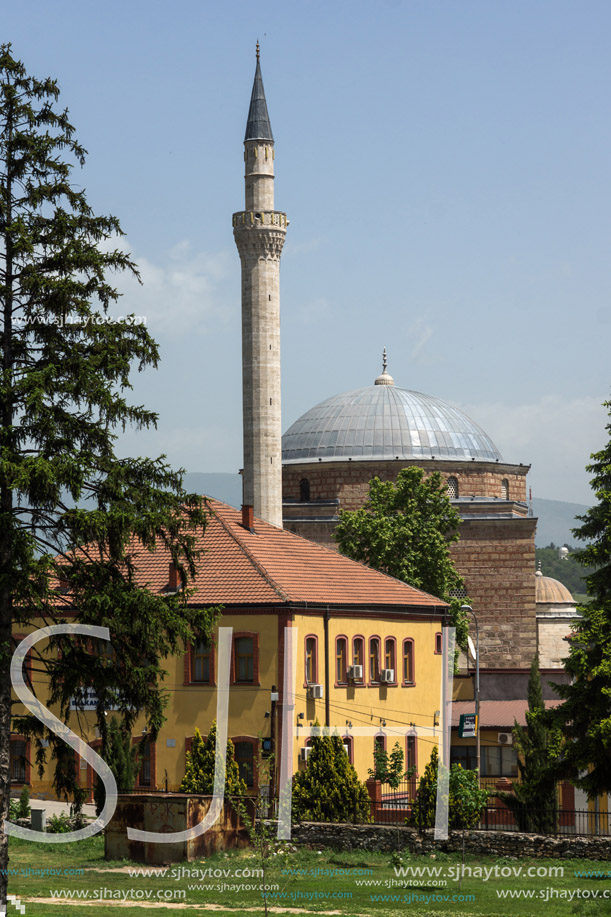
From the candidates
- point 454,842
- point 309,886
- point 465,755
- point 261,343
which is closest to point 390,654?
point 465,755

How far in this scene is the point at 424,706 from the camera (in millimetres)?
36969

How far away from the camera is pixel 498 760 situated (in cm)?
4306

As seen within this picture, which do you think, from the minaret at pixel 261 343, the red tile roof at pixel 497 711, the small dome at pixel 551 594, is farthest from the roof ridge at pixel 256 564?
the small dome at pixel 551 594

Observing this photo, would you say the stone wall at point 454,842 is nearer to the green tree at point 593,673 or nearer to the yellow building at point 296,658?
the green tree at point 593,673

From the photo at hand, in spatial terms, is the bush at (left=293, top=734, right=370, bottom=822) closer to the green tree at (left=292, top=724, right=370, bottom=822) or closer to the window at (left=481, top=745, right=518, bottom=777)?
the green tree at (left=292, top=724, right=370, bottom=822)

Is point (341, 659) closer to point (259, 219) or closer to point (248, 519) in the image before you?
point (248, 519)

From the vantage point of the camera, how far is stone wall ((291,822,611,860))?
989 inches

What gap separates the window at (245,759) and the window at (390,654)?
5417 millimetres

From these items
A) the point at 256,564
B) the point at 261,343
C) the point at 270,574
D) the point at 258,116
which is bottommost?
the point at 270,574

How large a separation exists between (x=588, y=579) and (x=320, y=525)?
34871mm

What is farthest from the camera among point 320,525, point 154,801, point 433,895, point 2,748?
point 320,525

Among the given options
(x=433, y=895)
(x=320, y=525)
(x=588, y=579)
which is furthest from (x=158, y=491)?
(x=320, y=525)

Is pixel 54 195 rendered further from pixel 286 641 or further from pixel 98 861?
pixel 286 641

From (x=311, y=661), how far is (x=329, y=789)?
12.7 ft
